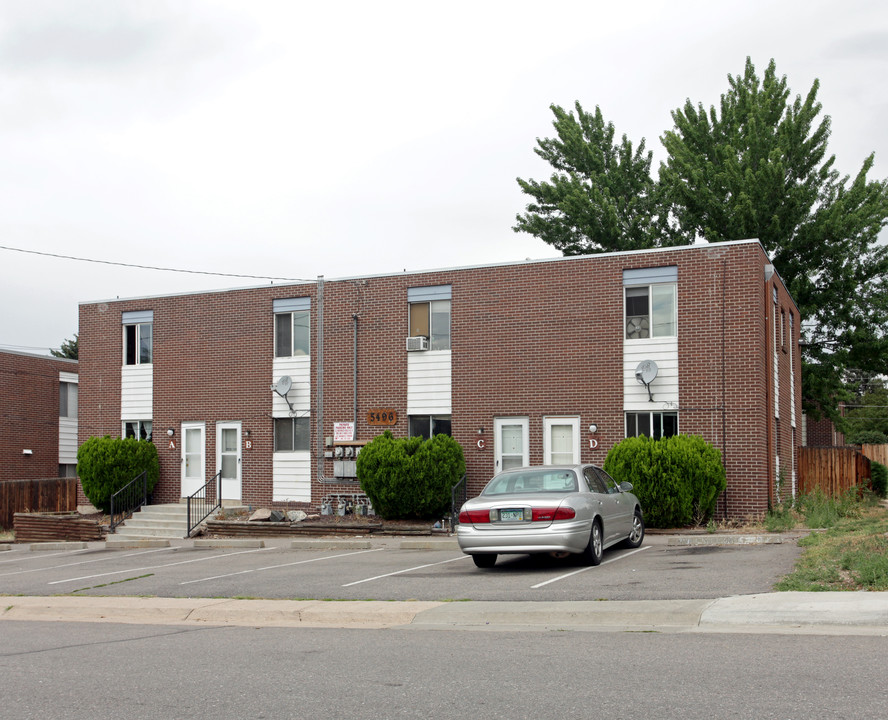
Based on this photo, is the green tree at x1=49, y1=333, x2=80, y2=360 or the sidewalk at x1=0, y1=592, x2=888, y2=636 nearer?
the sidewalk at x1=0, y1=592, x2=888, y2=636

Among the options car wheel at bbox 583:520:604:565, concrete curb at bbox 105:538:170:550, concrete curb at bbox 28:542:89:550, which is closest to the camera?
car wheel at bbox 583:520:604:565

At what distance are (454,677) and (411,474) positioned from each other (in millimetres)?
14459

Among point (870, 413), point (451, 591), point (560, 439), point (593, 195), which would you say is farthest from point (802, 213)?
point (870, 413)

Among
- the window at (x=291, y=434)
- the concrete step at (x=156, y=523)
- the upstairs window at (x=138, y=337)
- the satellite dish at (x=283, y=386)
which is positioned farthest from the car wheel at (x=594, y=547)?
the upstairs window at (x=138, y=337)

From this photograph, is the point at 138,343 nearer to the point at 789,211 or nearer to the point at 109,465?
the point at 109,465

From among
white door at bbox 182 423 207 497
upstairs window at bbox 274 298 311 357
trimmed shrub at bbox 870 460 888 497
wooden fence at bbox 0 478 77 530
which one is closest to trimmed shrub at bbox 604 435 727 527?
upstairs window at bbox 274 298 311 357

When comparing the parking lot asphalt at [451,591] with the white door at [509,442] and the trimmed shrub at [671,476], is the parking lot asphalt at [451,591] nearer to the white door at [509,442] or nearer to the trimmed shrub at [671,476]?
the trimmed shrub at [671,476]

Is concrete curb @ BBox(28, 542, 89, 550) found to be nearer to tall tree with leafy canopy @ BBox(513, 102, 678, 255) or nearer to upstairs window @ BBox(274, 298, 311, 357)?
upstairs window @ BBox(274, 298, 311, 357)

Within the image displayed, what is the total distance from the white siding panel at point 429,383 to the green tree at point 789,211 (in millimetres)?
13710

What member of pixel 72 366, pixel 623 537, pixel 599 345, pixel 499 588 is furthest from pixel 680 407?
pixel 72 366

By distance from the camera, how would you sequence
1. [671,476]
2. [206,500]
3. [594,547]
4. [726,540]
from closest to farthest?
[594,547]
[726,540]
[671,476]
[206,500]

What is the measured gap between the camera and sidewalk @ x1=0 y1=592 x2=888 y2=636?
897 centimetres

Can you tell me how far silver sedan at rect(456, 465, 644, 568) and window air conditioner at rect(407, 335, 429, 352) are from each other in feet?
30.8

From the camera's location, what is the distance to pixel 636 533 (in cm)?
1608
